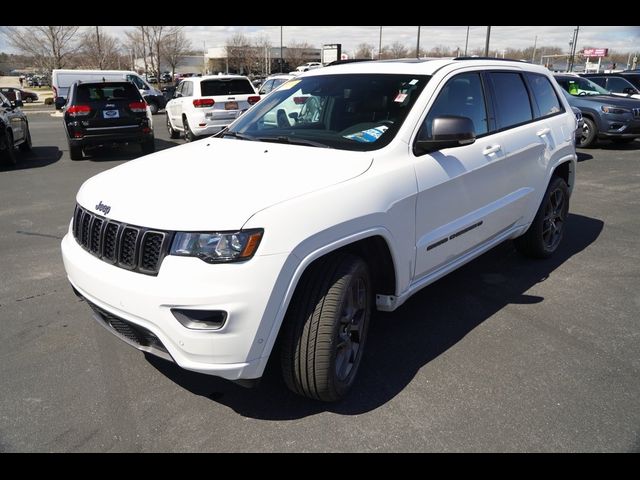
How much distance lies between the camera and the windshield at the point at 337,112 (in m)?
3.23

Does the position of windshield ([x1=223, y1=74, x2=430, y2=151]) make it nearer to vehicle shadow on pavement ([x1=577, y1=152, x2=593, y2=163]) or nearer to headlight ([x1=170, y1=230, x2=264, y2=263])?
headlight ([x1=170, y1=230, x2=264, y2=263])

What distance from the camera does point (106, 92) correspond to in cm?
1111

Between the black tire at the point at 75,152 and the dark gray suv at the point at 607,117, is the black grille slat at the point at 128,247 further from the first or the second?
the dark gray suv at the point at 607,117

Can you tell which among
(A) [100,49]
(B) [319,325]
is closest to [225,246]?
(B) [319,325]

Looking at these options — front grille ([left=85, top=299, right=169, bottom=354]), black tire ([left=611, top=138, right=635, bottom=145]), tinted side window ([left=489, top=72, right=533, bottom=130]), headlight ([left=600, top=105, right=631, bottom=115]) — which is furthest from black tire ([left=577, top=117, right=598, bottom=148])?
front grille ([left=85, top=299, right=169, bottom=354])

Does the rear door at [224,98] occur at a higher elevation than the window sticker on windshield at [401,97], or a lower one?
lower

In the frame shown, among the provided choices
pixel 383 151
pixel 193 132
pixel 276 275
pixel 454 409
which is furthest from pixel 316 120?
pixel 193 132

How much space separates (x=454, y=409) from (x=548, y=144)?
2.87 meters

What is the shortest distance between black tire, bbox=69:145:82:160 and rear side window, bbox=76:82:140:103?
0.98 meters

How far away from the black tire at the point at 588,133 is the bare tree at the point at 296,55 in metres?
61.3

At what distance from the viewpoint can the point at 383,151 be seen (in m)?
2.98

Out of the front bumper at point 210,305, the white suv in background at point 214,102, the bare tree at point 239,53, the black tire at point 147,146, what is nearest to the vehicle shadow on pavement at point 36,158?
the black tire at point 147,146
